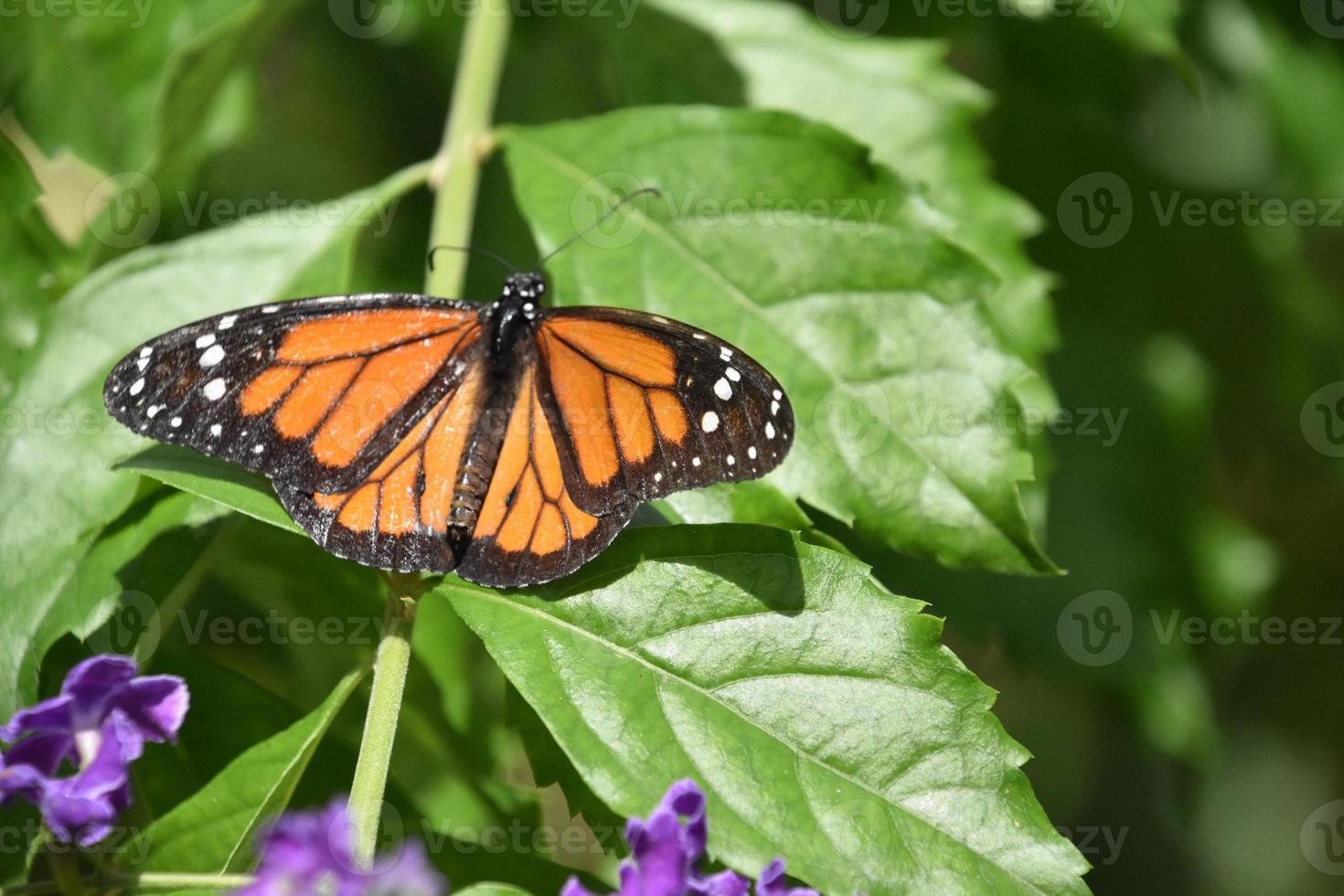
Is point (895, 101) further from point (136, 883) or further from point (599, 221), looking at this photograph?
point (136, 883)

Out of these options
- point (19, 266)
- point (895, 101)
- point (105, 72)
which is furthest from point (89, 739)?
point (895, 101)

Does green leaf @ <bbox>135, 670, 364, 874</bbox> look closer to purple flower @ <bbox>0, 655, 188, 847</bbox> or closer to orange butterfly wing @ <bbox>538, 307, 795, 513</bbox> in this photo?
purple flower @ <bbox>0, 655, 188, 847</bbox>

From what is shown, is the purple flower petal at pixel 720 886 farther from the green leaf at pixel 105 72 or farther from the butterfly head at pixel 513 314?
the green leaf at pixel 105 72

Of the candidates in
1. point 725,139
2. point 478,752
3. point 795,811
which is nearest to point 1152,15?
point 725,139

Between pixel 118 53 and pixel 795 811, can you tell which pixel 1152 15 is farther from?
pixel 118 53

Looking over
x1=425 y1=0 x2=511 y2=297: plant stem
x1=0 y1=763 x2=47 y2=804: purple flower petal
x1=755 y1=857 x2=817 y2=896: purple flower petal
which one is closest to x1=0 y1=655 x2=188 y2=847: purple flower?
x1=0 y1=763 x2=47 y2=804: purple flower petal
